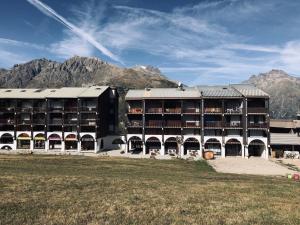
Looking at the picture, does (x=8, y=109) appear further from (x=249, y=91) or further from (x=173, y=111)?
(x=249, y=91)

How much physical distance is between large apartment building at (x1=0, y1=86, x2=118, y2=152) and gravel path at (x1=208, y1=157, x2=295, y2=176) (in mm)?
32654

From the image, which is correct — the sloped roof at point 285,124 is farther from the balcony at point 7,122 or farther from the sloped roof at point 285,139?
the balcony at point 7,122

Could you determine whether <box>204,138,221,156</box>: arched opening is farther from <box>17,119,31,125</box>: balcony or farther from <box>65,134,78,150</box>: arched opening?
<box>17,119,31,125</box>: balcony

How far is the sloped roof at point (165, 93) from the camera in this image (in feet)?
245

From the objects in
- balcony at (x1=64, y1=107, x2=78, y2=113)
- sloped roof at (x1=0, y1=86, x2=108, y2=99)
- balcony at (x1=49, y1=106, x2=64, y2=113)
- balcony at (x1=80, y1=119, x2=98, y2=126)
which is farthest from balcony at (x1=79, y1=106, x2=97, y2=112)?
balcony at (x1=49, y1=106, x2=64, y2=113)

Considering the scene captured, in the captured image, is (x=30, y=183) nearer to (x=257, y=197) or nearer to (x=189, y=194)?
(x=189, y=194)

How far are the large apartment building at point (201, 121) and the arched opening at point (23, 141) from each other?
28.1m

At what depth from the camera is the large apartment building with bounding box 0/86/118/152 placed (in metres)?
78.6

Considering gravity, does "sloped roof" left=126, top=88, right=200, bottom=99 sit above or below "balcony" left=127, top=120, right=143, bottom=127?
above

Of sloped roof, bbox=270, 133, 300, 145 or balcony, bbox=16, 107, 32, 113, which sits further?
balcony, bbox=16, 107, 32, 113

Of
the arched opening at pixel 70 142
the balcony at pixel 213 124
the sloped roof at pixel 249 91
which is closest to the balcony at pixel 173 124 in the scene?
the balcony at pixel 213 124

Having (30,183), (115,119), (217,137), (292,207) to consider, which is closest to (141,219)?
(292,207)

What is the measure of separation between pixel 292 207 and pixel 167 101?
5527 centimetres

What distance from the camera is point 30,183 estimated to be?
93.2ft
